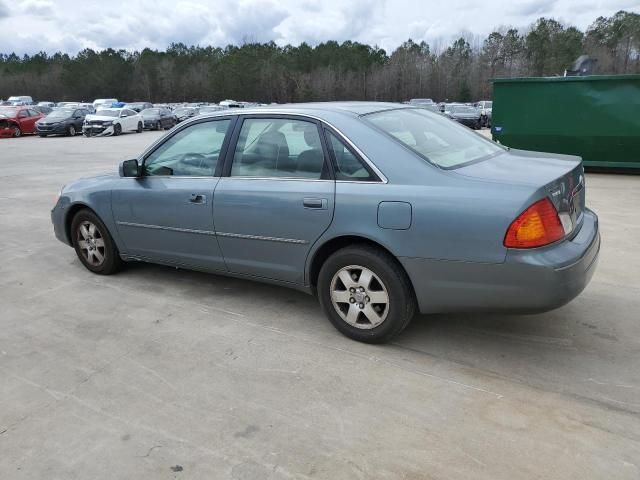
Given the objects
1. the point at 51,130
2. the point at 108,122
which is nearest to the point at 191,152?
the point at 108,122

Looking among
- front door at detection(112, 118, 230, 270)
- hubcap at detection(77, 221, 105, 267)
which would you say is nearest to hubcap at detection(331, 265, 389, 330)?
front door at detection(112, 118, 230, 270)

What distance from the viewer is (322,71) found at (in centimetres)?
8962

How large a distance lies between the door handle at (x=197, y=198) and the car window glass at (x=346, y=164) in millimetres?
1158

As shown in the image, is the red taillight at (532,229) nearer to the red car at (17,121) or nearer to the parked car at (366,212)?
the parked car at (366,212)

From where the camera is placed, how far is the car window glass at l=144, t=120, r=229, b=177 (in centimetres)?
433

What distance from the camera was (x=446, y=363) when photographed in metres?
3.44

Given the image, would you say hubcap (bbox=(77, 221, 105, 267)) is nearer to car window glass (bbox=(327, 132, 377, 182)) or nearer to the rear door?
the rear door

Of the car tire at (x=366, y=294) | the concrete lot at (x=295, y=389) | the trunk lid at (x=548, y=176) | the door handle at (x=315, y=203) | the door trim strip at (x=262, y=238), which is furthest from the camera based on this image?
the door trim strip at (x=262, y=238)

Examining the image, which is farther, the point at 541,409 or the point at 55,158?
the point at 55,158

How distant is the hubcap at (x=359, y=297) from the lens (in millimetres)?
3541

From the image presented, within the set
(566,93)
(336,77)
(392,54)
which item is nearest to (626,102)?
(566,93)

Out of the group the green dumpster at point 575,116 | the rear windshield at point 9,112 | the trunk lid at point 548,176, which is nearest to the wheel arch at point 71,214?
the trunk lid at point 548,176

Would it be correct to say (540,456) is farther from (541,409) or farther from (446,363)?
(446,363)

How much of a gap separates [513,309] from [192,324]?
233cm
